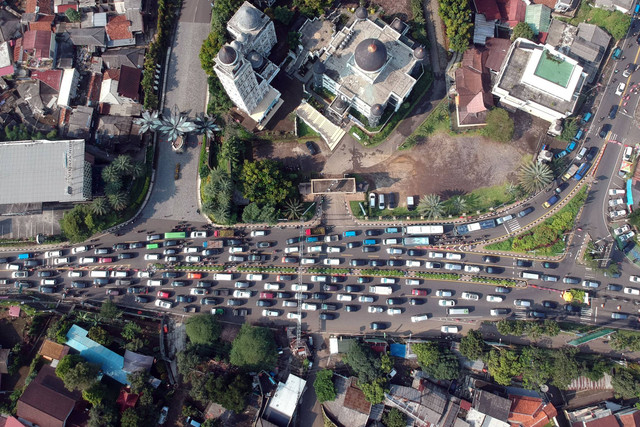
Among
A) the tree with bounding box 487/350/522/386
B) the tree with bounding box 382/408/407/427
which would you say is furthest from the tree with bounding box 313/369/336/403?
the tree with bounding box 487/350/522/386

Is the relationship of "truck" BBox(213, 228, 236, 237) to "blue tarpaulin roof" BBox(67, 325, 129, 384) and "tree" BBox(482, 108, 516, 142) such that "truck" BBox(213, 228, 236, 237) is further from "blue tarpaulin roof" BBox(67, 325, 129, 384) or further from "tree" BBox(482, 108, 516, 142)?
"tree" BBox(482, 108, 516, 142)

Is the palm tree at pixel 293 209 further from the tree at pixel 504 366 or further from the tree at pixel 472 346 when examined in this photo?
the tree at pixel 504 366

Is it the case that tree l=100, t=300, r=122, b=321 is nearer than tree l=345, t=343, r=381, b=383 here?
No

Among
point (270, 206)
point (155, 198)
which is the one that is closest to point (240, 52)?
point (270, 206)

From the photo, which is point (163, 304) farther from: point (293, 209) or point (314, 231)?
point (314, 231)

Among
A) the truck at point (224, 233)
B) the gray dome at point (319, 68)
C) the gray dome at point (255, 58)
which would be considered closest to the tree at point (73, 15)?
the gray dome at point (255, 58)

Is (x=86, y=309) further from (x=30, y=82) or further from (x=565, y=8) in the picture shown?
(x=565, y=8)
